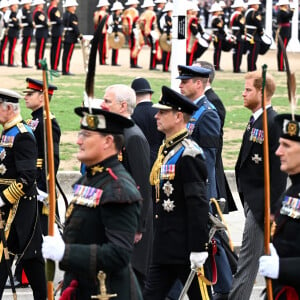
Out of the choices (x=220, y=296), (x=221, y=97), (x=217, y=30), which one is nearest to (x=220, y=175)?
(x=220, y=296)

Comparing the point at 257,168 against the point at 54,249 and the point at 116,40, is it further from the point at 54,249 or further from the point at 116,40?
the point at 116,40

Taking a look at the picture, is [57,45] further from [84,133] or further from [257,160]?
[84,133]

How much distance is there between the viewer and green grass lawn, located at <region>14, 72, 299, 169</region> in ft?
56.9

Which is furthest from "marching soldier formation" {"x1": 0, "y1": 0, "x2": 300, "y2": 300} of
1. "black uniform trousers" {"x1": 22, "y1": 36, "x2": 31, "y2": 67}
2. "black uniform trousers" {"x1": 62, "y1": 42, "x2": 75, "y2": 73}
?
"black uniform trousers" {"x1": 22, "y1": 36, "x2": 31, "y2": 67}

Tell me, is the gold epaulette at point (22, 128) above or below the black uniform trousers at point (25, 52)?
above

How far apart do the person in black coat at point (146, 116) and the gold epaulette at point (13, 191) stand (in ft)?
4.84

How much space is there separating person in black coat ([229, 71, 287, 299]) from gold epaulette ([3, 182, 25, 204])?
1577 millimetres

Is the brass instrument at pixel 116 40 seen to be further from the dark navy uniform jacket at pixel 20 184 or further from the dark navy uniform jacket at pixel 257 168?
the dark navy uniform jacket at pixel 257 168

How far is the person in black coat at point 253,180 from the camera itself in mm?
8641

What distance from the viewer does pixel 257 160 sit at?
28.4ft

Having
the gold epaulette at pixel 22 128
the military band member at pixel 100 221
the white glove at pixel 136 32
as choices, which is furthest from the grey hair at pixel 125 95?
the white glove at pixel 136 32

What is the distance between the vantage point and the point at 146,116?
10023 millimetres

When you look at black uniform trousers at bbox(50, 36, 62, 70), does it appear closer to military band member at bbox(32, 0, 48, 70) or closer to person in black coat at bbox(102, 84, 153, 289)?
military band member at bbox(32, 0, 48, 70)

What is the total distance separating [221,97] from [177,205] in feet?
51.1
